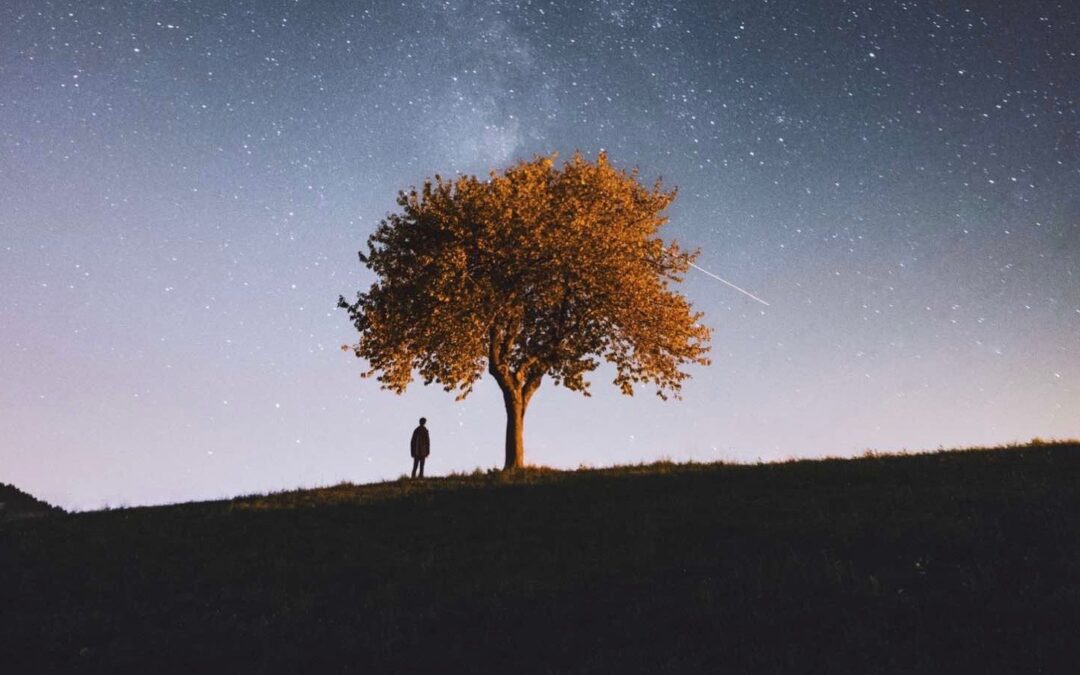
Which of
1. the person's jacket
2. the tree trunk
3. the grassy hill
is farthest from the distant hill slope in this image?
the tree trunk

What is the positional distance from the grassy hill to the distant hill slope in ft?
48.1

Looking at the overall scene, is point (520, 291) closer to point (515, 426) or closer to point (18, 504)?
point (515, 426)

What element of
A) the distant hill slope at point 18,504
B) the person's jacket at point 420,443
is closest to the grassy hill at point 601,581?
the person's jacket at point 420,443

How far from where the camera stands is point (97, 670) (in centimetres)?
1023

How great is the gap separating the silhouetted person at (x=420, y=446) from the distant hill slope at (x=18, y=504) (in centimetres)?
1637

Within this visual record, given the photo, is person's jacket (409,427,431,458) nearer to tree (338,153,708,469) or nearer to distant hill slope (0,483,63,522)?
tree (338,153,708,469)

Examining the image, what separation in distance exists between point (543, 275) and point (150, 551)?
17.8 m

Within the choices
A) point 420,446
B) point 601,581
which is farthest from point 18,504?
point 601,581

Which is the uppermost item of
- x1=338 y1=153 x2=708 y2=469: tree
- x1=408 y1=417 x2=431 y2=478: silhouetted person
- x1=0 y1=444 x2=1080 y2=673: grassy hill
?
x1=338 y1=153 x2=708 y2=469: tree

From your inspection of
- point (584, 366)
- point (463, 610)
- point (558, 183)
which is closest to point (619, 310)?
point (584, 366)

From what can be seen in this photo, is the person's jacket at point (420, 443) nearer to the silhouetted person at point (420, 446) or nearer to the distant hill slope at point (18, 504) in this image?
the silhouetted person at point (420, 446)

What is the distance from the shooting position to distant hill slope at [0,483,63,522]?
32.9m

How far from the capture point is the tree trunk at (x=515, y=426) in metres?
30.0

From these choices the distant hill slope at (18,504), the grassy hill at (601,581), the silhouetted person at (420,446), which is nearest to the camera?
the grassy hill at (601,581)
